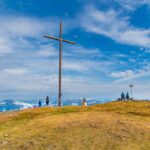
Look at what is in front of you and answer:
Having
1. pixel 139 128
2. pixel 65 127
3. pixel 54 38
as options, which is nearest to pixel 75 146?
pixel 65 127

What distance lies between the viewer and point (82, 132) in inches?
1601

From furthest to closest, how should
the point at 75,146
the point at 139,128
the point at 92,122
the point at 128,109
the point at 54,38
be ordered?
1. the point at 54,38
2. the point at 128,109
3. the point at 92,122
4. the point at 139,128
5. the point at 75,146

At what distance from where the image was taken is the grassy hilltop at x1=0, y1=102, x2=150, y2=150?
123 ft

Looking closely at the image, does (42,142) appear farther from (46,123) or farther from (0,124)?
(0,124)

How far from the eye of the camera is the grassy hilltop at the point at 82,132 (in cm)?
3750

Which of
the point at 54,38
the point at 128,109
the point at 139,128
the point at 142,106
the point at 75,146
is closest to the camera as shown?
the point at 75,146

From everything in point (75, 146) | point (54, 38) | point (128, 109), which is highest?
point (54, 38)

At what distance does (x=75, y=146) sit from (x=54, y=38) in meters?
36.6

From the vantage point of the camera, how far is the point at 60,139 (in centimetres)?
3941

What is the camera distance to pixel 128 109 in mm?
54875

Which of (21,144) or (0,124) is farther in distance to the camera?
(0,124)

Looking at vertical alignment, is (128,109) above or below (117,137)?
above

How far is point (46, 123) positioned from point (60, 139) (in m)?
6.33

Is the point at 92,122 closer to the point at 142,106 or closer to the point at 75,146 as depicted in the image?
the point at 75,146
